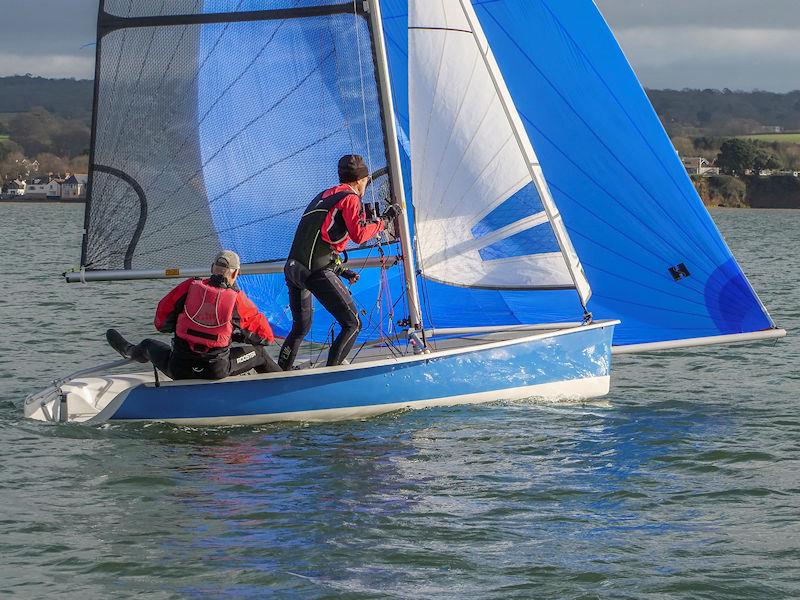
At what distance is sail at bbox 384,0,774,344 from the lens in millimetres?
10141

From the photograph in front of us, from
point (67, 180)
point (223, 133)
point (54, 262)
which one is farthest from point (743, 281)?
point (67, 180)

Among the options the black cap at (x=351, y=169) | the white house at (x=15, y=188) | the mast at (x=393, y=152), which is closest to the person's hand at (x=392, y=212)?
the mast at (x=393, y=152)

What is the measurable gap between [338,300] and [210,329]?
3.07ft

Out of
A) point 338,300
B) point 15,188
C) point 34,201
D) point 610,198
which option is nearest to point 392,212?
point 338,300

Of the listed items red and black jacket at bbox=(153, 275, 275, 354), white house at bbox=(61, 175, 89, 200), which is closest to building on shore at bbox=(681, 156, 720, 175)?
white house at bbox=(61, 175, 89, 200)

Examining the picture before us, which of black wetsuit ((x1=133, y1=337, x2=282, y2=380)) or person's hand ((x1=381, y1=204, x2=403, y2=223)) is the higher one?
person's hand ((x1=381, y1=204, x2=403, y2=223))

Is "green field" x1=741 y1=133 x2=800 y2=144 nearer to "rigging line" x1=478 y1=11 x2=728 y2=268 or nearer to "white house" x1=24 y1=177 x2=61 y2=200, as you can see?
"white house" x1=24 y1=177 x2=61 y2=200

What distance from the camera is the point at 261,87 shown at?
9680mm

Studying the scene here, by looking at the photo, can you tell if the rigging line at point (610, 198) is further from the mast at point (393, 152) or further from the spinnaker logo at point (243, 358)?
the spinnaker logo at point (243, 358)

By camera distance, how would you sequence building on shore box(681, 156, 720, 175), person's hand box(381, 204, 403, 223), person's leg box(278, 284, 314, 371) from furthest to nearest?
1. building on shore box(681, 156, 720, 175)
2. person's hand box(381, 204, 403, 223)
3. person's leg box(278, 284, 314, 371)

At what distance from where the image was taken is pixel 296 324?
9039 mm

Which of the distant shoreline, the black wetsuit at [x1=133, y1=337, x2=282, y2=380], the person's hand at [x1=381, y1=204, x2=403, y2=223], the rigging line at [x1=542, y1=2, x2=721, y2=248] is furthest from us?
the distant shoreline

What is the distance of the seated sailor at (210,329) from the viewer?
8273 millimetres

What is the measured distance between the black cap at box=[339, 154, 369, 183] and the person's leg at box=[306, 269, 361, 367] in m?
0.63
